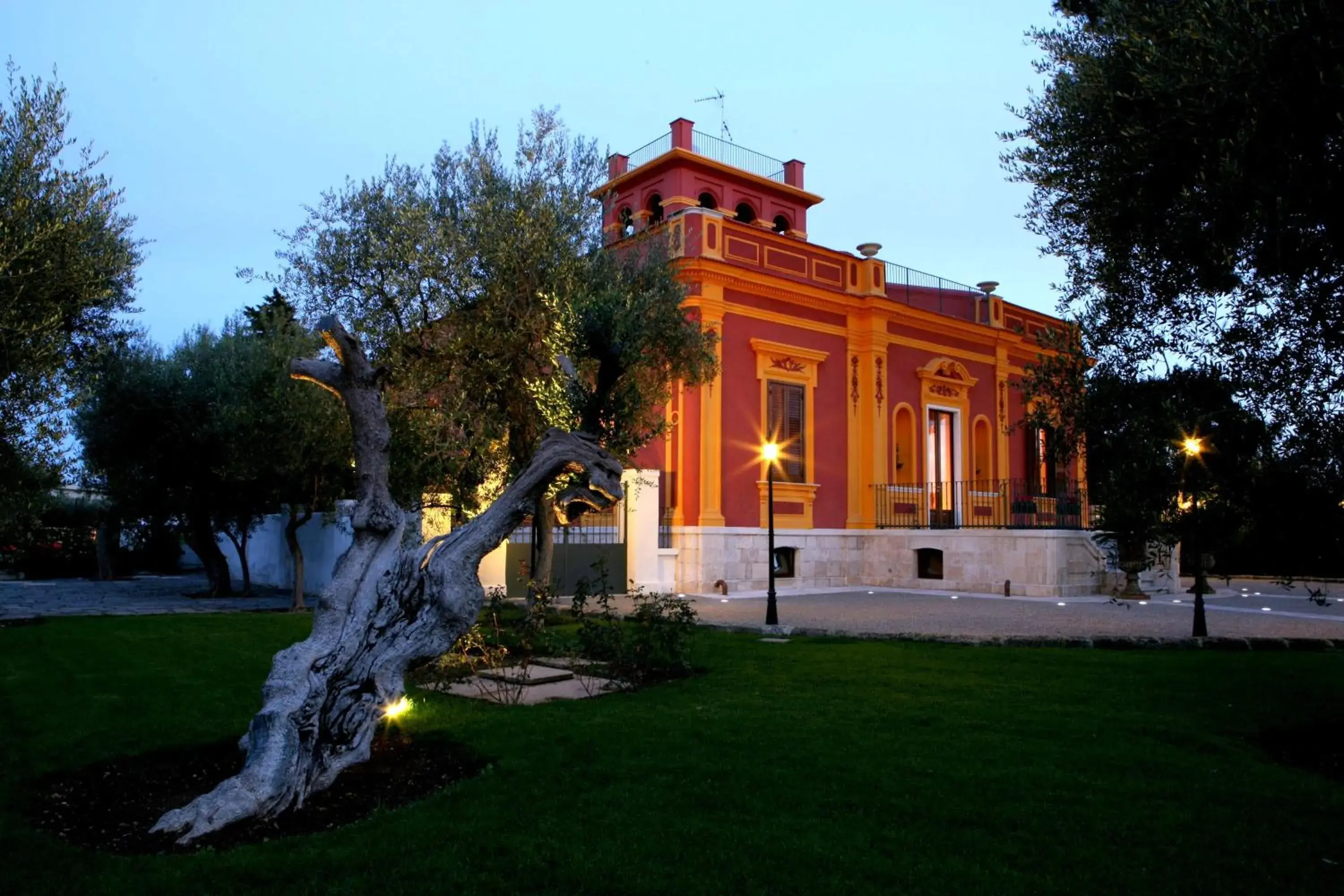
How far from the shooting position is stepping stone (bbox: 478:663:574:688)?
26.3 ft

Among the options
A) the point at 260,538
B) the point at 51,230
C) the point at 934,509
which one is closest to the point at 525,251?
the point at 51,230

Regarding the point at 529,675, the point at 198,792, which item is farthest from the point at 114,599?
the point at 198,792

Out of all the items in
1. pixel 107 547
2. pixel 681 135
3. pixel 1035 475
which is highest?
pixel 681 135

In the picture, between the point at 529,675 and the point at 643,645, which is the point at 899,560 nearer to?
the point at 643,645

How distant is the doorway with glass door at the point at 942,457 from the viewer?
22.7m

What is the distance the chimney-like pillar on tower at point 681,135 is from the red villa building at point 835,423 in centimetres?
6

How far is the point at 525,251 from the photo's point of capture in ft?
36.9

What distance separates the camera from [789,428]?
2053 cm

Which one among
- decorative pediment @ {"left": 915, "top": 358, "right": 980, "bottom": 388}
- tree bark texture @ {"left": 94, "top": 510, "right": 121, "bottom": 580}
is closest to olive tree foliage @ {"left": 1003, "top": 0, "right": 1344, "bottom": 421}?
decorative pediment @ {"left": 915, "top": 358, "right": 980, "bottom": 388}

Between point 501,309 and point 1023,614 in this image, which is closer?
point 501,309

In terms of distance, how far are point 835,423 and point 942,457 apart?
156 inches

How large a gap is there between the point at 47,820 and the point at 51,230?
21.3 ft

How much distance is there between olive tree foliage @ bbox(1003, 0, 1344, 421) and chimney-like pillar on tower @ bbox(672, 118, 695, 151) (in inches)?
681

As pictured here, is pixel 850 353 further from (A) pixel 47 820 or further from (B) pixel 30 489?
(A) pixel 47 820
